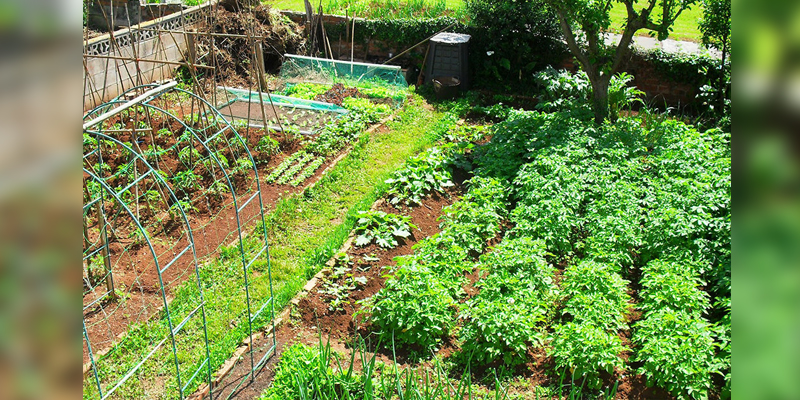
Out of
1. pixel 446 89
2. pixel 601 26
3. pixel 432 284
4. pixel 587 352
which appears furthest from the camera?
pixel 446 89

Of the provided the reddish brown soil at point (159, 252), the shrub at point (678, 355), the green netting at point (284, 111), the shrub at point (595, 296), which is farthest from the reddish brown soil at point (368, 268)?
the green netting at point (284, 111)

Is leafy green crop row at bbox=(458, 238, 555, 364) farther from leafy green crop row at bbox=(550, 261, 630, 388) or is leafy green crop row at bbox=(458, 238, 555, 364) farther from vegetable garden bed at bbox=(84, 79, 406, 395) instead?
vegetable garden bed at bbox=(84, 79, 406, 395)

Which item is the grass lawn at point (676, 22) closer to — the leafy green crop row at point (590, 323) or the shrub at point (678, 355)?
the leafy green crop row at point (590, 323)

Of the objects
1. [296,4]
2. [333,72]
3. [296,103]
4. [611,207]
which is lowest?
[611,207]

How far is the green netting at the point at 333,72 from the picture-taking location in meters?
12.2

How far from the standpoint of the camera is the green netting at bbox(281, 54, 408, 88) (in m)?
12.2

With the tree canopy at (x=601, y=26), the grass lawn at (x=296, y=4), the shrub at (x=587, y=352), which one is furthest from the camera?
the grass lawn at (x=296, y=4)

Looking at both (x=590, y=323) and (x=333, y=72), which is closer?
(x=590, y=323)

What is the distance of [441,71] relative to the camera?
12.3 meters

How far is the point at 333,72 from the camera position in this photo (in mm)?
12438

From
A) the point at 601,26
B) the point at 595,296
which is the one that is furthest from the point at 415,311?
the point at 601,26

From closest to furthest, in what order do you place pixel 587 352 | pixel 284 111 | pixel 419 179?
1. pixel 587 352
2. pixel 419 179
3. pixel 284 111

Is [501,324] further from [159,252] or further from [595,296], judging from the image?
[159,252]
